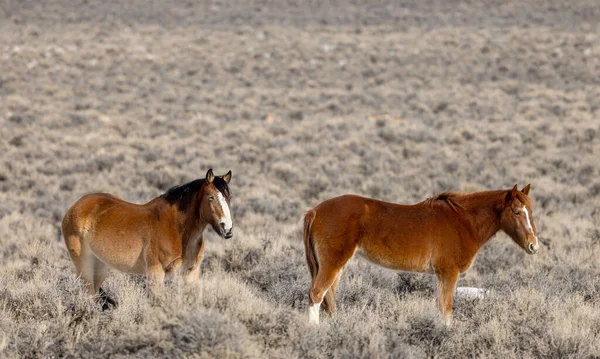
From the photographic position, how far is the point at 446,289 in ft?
20.6

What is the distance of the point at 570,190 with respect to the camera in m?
14.6

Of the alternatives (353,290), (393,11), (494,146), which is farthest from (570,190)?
(393,11)

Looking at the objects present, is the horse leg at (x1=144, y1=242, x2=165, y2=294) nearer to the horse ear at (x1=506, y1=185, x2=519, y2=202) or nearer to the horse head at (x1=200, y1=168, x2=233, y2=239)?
the horse head at (x1=200, y1=168, x2=233, y2=239)

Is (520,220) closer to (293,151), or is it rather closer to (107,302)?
(107,302)

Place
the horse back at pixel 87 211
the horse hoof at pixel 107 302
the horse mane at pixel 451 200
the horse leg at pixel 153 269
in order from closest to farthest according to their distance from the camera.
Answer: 1. the horse leg at pixel 153 269
2. the horse hoof at pixel 107 302
3. the horse mane at pixel 451 200
4. the horse back at pixel 87 211

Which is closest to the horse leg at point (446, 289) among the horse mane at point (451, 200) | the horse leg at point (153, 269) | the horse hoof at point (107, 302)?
the horse mane at point (451, 200)

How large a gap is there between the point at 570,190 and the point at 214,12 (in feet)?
125

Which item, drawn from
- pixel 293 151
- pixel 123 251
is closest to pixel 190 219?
pixel 123 251

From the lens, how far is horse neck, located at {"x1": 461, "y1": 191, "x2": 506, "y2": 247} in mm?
6523

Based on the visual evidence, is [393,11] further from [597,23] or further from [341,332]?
[341,332]

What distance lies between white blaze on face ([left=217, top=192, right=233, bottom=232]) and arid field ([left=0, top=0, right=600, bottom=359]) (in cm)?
60

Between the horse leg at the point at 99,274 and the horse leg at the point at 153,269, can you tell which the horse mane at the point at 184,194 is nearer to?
the horse leg at the point at 153,269

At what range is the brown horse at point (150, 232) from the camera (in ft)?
20.5

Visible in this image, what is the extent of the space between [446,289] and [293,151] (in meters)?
12.5
